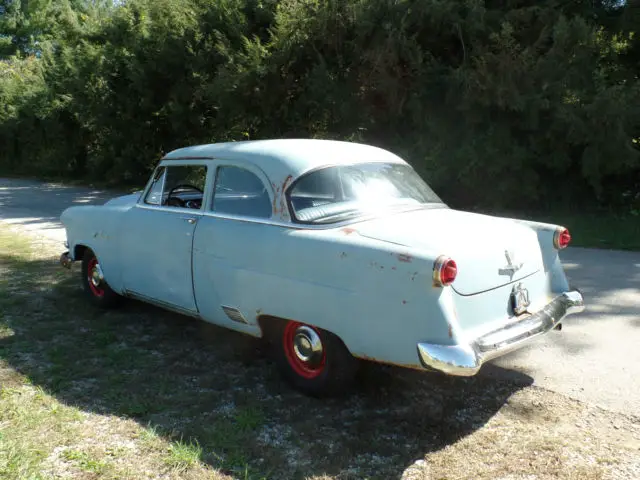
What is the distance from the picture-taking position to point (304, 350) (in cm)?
402

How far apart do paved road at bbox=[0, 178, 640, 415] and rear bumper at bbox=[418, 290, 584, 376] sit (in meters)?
0.49

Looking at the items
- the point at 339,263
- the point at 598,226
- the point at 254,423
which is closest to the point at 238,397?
the point at 254,423

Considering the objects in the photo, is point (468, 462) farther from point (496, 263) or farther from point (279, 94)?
point (279, 94)

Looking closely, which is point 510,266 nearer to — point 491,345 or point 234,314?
point 491,345

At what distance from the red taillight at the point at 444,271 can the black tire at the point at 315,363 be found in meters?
0.84

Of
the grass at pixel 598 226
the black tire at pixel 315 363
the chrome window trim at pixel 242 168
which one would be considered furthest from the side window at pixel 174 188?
the grass at pixel 598 226

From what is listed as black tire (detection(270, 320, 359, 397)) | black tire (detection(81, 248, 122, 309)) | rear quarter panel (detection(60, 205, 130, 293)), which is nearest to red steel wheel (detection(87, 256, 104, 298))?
black tire (detection(81, 248, 122, 309))

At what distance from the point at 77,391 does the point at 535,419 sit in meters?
2.95

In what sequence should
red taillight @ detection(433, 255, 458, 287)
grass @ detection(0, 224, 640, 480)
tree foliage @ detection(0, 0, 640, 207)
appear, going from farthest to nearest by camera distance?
tree foliage @ detection(0, 0, 640, 207) → red taillight @ detection(433, 255, 458, 287) → grass @ detection(0, 224, 640, 480)

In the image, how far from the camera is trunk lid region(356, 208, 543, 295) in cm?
355

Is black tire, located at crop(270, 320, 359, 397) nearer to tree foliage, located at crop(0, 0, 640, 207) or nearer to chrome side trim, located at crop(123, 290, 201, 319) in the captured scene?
chrome side trim, located at crop(123, 290, 201, 319)

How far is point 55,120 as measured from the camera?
2538 cm

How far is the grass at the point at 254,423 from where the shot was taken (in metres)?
3.19

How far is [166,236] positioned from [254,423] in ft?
6.16
